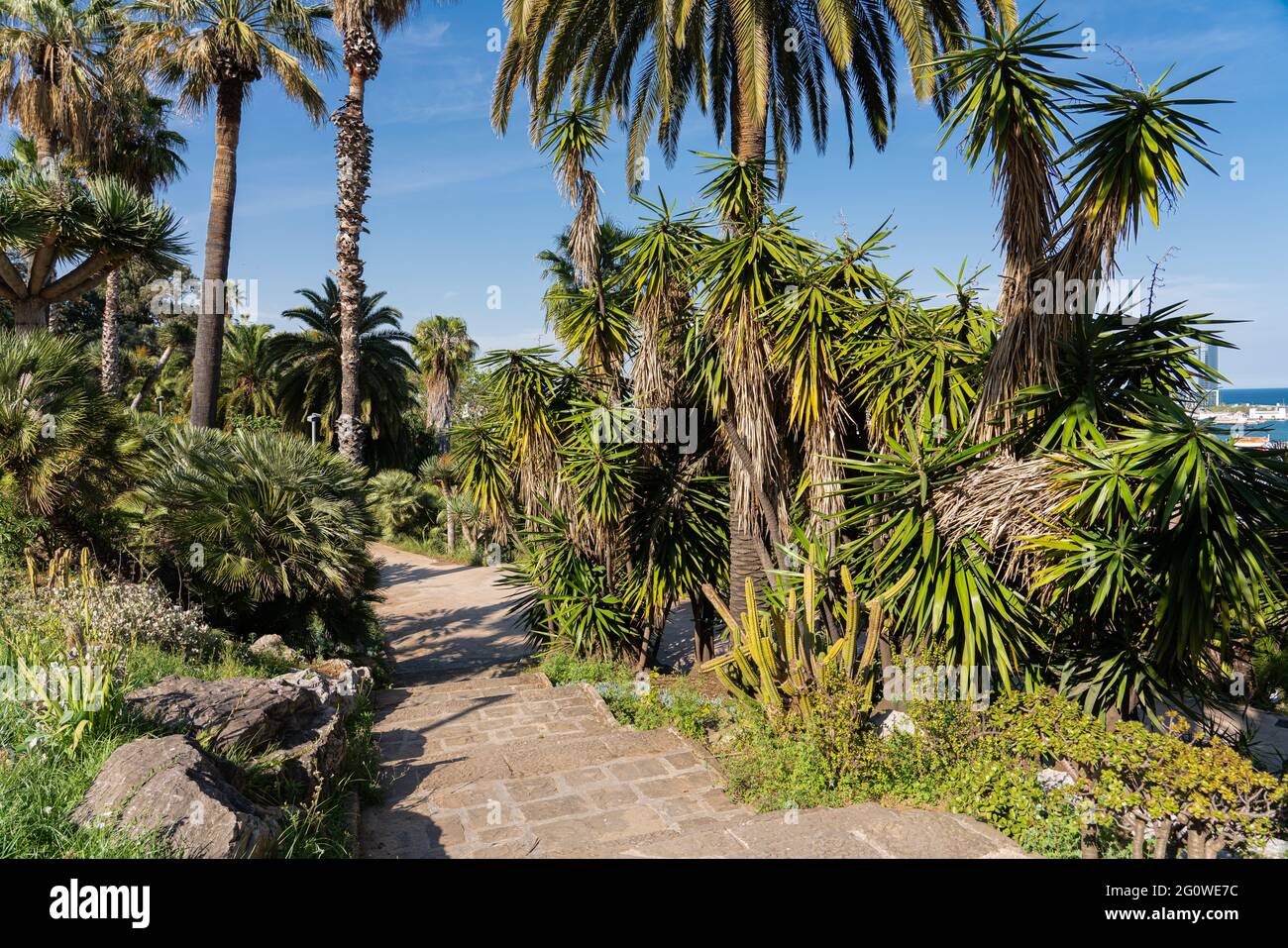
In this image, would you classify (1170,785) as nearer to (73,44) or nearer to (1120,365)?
(1120,365)

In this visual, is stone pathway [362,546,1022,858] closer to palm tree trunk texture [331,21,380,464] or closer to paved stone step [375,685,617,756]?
paved stone step [375,685,617,756]

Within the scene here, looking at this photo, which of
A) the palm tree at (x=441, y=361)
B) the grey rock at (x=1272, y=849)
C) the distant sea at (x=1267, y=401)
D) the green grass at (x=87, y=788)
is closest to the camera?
the green grass at (x=87, y=788)

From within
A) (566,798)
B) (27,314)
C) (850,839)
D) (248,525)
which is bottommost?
(566,798)

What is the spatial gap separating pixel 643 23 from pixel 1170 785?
10.4 m

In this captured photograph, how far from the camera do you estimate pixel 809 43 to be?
34.4 ft

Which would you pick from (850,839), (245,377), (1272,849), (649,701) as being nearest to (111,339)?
(245,377)

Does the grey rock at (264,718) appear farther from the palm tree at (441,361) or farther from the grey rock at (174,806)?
the palm tree at (441,361)

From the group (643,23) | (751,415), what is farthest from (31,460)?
(643,23)

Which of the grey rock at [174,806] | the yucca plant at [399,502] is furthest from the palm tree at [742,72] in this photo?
the yucca plant at [399,502]

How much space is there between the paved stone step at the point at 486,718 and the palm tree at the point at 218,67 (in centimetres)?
751

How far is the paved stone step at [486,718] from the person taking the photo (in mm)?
6824

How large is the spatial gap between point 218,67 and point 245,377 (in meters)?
15.6

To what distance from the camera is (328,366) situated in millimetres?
22922

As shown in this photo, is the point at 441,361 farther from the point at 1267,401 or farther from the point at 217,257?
the point at 1267,401
